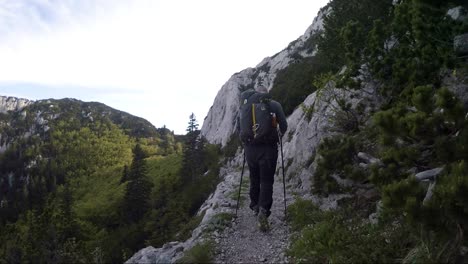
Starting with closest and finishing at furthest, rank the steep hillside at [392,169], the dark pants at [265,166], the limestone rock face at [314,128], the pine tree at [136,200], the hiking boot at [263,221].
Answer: the steep hillside at [392,169], the hiking boot at [263,221], the dark pants at [265,166], the limestone rock face at [314,128], the pine tree at [136,200]

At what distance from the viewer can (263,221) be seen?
7.85m

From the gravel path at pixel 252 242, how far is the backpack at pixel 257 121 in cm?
198

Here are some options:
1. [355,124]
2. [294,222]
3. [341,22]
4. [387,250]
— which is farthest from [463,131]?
[341,22]

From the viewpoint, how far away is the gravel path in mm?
6590

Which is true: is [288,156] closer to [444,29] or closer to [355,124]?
[355,124]

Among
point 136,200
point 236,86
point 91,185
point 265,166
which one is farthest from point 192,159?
point 91,185

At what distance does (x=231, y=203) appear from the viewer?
1130 cm

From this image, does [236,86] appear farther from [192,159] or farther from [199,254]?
[199,254]

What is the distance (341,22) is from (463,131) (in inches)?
449

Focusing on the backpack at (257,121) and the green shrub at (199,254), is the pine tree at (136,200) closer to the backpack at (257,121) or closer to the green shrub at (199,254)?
the backpack at (257,121)

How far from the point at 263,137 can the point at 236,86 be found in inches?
2158

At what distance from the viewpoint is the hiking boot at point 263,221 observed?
25.7 ft

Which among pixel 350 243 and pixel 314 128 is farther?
pixel 314 128

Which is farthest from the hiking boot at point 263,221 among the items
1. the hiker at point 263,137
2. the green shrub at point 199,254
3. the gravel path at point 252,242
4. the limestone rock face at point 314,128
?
the limestone rock face at point 314,128
